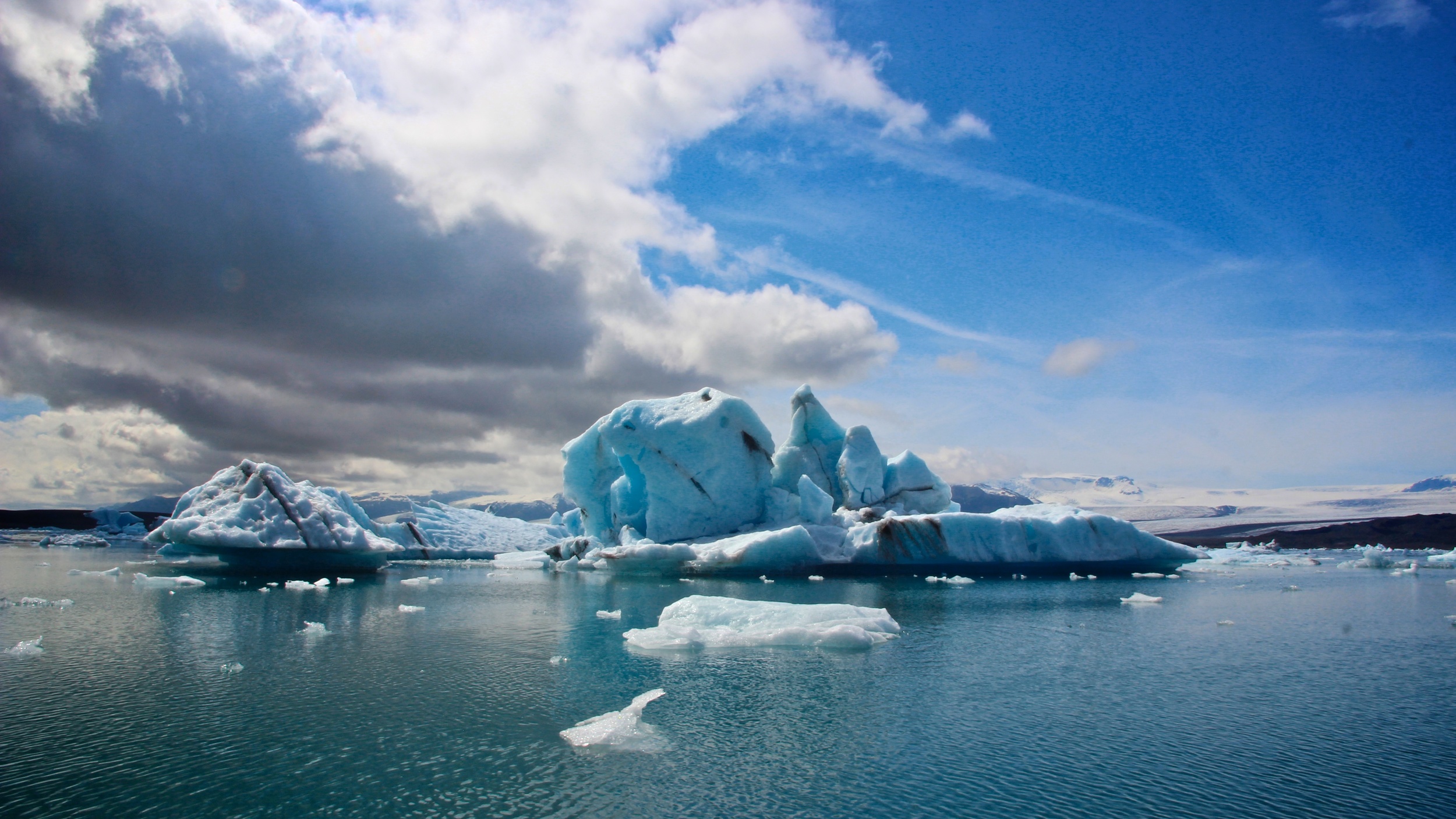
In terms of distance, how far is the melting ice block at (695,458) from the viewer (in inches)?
981

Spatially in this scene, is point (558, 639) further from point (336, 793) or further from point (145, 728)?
point (336, 793)

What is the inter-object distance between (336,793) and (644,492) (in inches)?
916

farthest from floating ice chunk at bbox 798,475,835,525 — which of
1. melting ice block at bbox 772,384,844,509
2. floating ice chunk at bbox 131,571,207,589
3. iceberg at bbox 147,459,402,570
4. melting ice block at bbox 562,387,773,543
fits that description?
floating ice chunk at bbox 131,571,207,589

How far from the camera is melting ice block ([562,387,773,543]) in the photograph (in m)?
24.9

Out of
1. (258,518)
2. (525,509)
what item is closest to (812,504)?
(258,518)

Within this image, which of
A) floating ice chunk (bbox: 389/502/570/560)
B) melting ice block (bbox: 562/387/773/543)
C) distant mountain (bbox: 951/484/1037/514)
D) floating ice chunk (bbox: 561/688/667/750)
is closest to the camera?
floating ice chunk (bbox: 561/688/667/750)

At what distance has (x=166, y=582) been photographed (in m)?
19.8

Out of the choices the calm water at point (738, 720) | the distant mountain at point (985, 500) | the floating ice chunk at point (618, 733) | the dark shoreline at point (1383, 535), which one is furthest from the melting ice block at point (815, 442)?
the distant mountain at point (985, 500)

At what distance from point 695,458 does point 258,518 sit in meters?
12.4

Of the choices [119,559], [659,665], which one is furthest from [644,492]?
[119,559]

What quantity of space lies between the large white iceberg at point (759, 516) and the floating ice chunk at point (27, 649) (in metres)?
15.2

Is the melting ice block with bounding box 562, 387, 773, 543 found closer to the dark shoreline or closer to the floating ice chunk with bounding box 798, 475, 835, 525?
the floating ice chunk with bounding box 798, 475, 835, 525

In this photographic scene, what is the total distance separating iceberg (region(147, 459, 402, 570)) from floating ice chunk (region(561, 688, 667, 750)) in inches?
702

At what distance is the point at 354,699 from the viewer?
7598 mm
